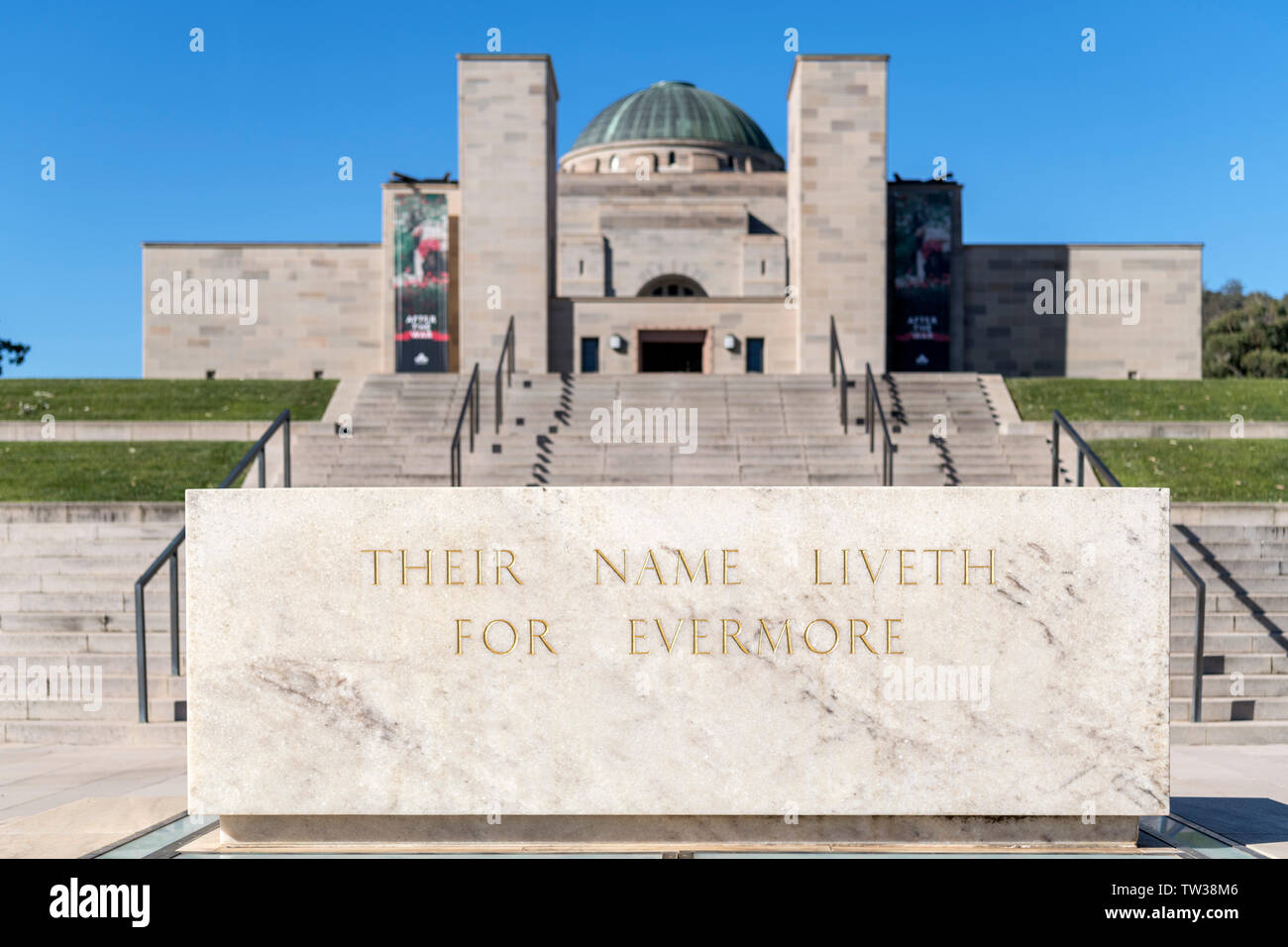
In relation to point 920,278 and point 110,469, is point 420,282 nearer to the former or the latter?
point 920,278

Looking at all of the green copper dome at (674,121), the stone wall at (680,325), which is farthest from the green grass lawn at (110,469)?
the green copper dome at (674,121)

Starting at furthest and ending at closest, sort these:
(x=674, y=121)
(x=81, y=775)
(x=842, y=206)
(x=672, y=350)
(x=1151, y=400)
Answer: (x=674, y=121) < (x=672, y=350) < (x=842, y=206) < (x=1151, y=400) < (x=81, y=775)

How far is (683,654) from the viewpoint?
4.60m

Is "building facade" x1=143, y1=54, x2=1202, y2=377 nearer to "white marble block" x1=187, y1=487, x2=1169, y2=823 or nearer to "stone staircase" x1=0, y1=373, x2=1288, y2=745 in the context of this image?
"stone staircase" x1=0, y1=373, x2=1288, y2=745

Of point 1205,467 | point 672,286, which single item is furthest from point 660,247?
point 1205,467

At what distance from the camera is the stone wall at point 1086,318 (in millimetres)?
30969

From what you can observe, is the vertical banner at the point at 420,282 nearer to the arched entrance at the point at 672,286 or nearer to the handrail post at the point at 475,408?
the arched entrance at the point at 672,286

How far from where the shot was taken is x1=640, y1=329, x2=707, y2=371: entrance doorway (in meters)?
24.4

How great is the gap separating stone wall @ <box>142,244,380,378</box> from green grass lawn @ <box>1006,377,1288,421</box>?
61.4 feet

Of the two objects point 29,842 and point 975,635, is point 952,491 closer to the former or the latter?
point 975,635

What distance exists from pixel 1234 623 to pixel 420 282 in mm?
23468

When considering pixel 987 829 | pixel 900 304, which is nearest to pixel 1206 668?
pixel 987 829

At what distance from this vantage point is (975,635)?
458 cm
